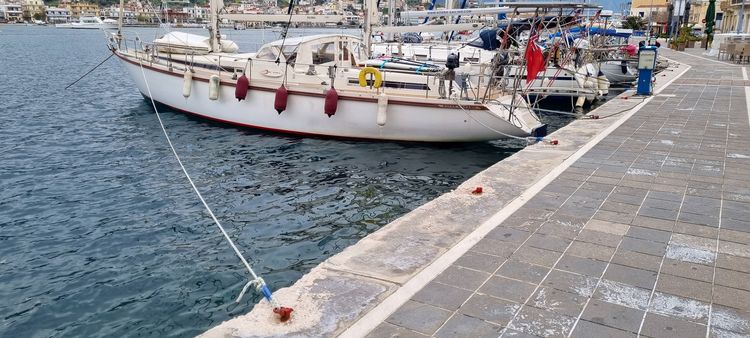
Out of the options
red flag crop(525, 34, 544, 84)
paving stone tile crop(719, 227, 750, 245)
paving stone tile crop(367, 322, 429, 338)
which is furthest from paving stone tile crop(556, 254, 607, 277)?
red flag crop(525, 34, 544, 84)

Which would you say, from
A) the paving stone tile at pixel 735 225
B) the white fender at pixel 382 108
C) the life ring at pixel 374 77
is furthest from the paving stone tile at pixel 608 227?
the life ring at pixel 374 77

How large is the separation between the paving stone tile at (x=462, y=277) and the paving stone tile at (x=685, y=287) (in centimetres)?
140

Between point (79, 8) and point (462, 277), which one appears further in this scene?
point (79, 8)

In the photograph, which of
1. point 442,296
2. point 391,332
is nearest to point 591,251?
point 442,296

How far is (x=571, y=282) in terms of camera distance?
14.9 feet

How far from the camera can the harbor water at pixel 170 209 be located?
6066 mm

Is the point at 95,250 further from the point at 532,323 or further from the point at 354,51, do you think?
the point at 354,51

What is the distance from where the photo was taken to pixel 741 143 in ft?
33.3

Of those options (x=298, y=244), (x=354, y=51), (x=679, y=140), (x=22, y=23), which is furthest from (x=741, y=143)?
(x=22, y=23)

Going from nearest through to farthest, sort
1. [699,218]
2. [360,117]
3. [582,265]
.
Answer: [582,265] → [699,218] → [360,117]

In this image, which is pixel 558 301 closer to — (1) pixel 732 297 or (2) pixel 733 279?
(1) pixel 732 297

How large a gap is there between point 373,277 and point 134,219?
18.3 feet

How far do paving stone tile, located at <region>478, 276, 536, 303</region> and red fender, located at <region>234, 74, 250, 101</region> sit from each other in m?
11.1

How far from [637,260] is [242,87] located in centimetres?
1138
